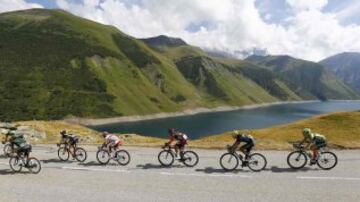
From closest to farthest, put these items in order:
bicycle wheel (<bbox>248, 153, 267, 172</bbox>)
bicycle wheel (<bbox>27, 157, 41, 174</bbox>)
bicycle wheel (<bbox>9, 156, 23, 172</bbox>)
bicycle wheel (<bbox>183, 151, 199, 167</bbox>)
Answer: bicycle wheel (<bbox>248, 153, 267, 172</bbox>) → bicycle wheel (<bbox>27, 157, 41, 174</bbox>) → bicycle wheel (<bbox>9, 156, 23, 172</bbox>) → bicycle wheel (<bbox>183, 151, 199, 167</bbox>)

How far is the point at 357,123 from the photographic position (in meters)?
55.1

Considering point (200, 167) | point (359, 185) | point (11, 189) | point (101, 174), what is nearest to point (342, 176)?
point (359, 185)

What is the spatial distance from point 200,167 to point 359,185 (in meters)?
9.84

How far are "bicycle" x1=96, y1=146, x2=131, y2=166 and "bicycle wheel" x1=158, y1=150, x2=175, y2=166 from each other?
7.83 feet

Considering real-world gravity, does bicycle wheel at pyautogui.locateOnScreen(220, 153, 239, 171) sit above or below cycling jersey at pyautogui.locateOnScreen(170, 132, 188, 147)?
below

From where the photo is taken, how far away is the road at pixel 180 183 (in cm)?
1988

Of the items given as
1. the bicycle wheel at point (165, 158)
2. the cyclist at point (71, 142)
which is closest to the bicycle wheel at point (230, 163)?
the bicycle wheel at point (165, 158)

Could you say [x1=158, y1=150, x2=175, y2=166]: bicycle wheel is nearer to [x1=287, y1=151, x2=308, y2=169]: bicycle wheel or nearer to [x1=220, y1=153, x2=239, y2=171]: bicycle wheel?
[x1=220, y1=153, x2=239, y2=171]: bicycle wheel

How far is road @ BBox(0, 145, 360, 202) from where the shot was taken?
19875 mm

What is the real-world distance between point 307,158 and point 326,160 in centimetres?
111

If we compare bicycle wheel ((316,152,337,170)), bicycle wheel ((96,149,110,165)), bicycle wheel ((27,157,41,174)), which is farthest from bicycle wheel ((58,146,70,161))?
bicycle wheel ((316,152,337,170))

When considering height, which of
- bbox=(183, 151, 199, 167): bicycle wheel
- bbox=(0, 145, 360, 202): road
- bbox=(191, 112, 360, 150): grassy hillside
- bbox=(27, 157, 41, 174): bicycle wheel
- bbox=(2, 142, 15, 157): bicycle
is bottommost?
bbox=(0, 145, 360, 202): road

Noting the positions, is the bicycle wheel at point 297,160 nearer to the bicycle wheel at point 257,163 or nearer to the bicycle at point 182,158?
the bicycle wheel at point 257,163

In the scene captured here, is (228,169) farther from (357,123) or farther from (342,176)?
(357,123)
